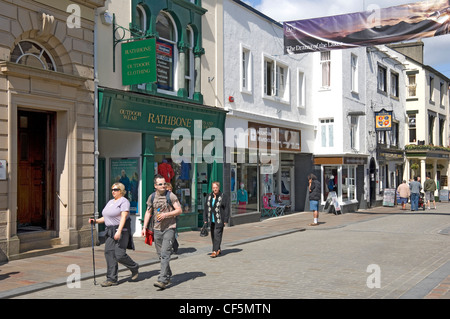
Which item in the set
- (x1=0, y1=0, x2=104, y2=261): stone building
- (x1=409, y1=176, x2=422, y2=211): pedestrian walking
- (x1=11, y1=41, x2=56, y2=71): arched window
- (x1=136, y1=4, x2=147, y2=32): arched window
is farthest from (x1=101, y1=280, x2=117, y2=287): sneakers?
(x1=409, y1=176, x2=422, y2=211): pedestrian walking

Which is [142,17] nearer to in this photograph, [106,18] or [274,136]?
[106,18]

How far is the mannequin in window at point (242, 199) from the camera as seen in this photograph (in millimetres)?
19125

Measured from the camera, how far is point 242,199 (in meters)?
19.3

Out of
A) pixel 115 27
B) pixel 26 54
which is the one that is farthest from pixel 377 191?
pixel 26 54

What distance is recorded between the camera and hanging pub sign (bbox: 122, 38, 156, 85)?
13.1 m

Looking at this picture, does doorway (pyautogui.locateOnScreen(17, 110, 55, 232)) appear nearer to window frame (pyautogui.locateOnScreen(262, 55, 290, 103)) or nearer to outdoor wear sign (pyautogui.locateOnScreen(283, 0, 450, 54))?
outdoor wear sign (pyautogui.locateOnScreen(283, 0, 450, 54))

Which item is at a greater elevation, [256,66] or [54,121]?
[256,66]

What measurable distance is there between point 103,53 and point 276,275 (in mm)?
7442

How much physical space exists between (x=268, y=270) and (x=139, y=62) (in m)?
6.57

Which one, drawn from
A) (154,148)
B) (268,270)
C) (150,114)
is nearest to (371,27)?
(150,114)

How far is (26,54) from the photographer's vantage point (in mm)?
11461

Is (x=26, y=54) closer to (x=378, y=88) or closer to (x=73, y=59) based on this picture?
(x=73, y=59)

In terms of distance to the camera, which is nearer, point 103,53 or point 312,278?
point 312,278

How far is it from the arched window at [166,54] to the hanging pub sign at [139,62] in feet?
6.13
